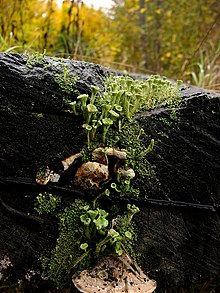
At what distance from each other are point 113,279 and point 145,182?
52 cm

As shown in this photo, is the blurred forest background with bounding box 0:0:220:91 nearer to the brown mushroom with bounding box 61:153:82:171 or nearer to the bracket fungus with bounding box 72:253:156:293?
the brown mushroom with bounding box 61:153:82:171

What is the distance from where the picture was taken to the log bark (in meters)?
1.70

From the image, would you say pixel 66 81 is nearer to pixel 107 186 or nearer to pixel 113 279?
pixel 107 186

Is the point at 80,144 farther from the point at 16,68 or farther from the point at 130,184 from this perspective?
the point at 16,68

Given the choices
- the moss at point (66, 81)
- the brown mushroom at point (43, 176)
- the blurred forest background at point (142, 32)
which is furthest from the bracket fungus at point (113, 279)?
the blurred forest background at point (142, 32)

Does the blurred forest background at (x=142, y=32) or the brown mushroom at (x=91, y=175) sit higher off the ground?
the blurred forest background at (x=142, y=32)

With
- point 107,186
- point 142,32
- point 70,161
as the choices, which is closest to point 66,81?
point 70,161

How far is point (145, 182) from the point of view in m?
1.84

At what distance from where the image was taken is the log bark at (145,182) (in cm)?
170

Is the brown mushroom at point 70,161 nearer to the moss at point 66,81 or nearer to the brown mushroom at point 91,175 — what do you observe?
the brown mushroom at point 91,175

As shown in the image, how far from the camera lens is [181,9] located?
24.5 feet

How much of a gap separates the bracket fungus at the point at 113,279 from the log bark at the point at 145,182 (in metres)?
0.23

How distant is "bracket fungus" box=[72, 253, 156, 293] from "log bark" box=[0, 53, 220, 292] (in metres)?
0.23

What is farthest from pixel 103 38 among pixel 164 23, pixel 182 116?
pixel 182 116
